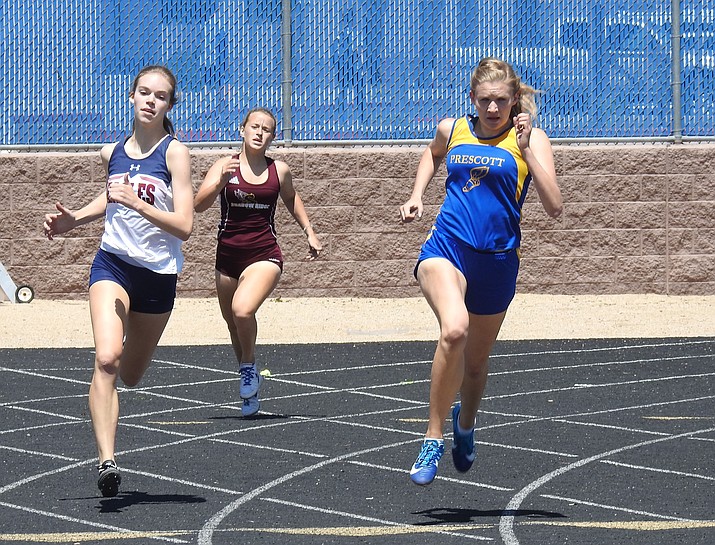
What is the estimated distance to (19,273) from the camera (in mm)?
16969

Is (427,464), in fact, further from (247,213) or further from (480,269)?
(247,213)

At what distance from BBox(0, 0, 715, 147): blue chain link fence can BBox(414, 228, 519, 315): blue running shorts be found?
10334 millimetres

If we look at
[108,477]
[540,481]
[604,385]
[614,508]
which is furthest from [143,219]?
[604,385]

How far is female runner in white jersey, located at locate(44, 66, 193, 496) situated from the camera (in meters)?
7.01

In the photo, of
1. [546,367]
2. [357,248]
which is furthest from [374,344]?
[357,248]

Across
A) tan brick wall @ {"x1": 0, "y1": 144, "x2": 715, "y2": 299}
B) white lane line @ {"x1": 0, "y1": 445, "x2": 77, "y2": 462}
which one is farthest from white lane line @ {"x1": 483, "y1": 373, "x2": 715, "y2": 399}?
tan brick wall @ {"x1": 0, "y1": 144, "x2": 715, "y2": 299}

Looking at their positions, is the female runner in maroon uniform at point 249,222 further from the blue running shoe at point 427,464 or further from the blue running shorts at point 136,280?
the blue running shoe at point 427,464

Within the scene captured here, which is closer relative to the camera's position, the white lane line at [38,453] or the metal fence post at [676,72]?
the white lane line at [38,453]

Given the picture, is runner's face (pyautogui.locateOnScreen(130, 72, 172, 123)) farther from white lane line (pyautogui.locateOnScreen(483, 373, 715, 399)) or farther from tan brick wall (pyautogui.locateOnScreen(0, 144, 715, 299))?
tan brick wall (pyautogui.locateOnScreen(0, 144, 715, 299))

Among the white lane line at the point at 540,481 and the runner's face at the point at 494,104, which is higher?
the runner's face at the point at 494,104

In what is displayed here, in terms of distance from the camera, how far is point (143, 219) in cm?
721

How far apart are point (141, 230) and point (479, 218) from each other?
161 cm

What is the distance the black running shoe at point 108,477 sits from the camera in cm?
674

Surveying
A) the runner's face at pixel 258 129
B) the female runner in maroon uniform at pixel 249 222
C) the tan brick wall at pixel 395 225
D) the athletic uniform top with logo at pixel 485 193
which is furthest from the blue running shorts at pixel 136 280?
the tan brick wall at pixel 395 225
